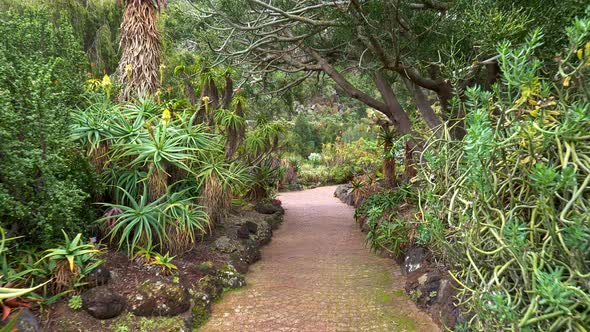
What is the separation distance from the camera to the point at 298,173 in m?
16.7

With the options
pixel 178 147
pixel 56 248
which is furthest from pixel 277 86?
pixel 56 248

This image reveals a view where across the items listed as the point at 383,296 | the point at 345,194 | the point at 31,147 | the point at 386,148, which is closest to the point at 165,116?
the point at 31,147

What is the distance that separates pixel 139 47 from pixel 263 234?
3752 millimetres

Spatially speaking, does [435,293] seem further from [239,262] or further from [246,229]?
[246,229]

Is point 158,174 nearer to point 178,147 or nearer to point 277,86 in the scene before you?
point 178,147

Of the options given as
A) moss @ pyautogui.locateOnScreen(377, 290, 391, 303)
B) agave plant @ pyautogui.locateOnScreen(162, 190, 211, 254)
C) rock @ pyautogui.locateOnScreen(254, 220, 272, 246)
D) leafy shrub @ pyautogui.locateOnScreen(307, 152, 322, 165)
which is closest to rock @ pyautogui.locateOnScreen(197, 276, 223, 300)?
agave plant @ pyautogui.locateOnScreen(162, 190, 211, 254)

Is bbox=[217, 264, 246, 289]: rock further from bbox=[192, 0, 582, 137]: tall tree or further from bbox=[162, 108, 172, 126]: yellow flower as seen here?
bbox=[192, 0, 582, 137]: tall tree

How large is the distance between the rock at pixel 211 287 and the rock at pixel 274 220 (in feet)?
11.4

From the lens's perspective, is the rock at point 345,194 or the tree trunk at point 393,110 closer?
the tree trunk at point 393,110

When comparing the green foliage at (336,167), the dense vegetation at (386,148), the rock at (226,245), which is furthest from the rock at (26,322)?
the green foliage at (336,167)

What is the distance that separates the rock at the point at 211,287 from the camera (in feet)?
14.2

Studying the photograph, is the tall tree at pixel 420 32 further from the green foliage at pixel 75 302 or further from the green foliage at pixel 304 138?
the green foliage at pixel 304 138

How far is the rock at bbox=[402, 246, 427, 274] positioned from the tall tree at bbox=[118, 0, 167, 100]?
15.1 ft

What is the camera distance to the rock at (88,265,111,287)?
3574 millimetres
